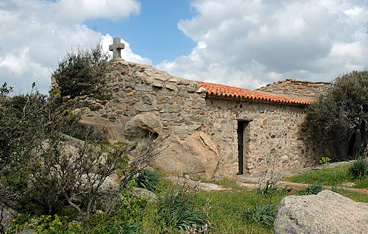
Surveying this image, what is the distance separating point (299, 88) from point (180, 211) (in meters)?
14.9

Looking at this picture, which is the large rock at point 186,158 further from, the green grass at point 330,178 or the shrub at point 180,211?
the shrub at point 180,211

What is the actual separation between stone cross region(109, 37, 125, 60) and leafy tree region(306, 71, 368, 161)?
988 cm

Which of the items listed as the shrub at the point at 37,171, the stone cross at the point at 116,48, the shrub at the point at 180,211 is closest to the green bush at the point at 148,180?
the shrub at the point at 180,211

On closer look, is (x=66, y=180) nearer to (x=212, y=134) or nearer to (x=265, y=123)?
(x=212, y=134)

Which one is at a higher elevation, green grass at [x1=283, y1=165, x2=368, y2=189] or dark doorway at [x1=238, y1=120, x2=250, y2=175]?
dark doorway at [x1=238, y1=120, x2=250, y2=175]

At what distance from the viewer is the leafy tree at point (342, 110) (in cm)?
1420

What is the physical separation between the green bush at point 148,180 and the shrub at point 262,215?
7.00 ft

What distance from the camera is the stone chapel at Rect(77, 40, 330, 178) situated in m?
8.95

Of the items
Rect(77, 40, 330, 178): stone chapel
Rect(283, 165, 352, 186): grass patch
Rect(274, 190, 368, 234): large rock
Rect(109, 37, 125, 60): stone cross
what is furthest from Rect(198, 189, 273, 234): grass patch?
Rect(109, 37, 125, 60): stone cross

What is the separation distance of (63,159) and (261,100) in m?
9.40

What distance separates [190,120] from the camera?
30.8ft

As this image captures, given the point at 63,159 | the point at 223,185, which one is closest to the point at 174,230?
the point at 63,159

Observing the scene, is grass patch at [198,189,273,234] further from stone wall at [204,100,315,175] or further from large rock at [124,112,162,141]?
large rock at [124,112,162,141]

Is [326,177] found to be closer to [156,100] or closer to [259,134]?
[259,134]
